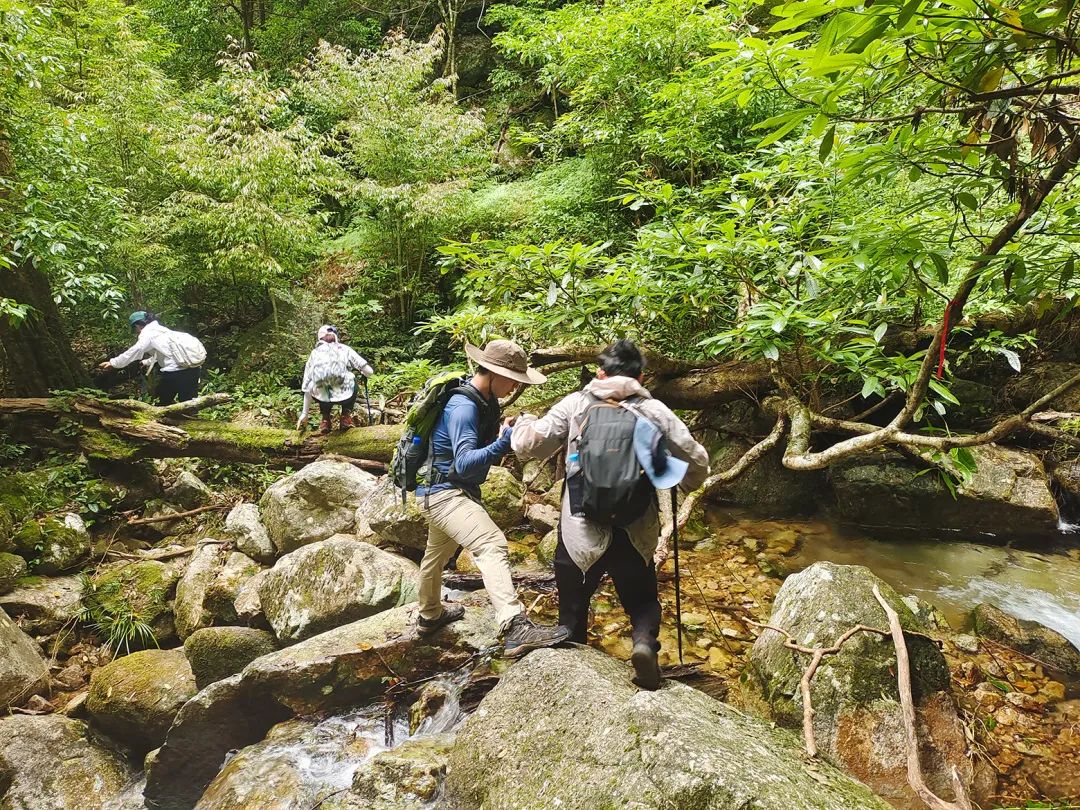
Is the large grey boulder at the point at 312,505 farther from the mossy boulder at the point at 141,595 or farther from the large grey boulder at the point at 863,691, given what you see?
the large grey boulder at the point at 863,691

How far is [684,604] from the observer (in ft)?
17.9

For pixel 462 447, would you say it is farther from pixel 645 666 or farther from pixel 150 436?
pixel 150 436

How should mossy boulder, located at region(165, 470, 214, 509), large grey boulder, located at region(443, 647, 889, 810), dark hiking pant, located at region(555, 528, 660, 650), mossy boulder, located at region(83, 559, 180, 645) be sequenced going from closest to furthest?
large grey boulder, located at region(443, 647, 889, 810), dark hiking pant, located at region(555, 528, 660, 650), mossy boulder, located at region(83, 559, 180, 645), mossy boulder, located at region(165, 470, 214, 509)

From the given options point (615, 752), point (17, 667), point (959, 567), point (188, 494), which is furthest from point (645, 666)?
point (188, 494)

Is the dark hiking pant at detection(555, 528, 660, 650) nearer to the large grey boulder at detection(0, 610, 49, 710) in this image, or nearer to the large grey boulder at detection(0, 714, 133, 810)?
the large grey boulder at detection(0, 714, 133, 810)

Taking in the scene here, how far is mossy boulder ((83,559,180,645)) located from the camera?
6387 millimetres

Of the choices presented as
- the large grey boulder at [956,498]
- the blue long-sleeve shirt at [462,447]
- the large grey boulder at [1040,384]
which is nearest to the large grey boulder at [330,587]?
the blue long-sleeve shirt at [462,447]

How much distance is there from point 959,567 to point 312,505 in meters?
7.58

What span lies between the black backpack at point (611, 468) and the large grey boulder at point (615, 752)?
3.02 feet

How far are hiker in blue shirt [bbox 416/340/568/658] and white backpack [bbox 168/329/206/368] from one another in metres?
7.13

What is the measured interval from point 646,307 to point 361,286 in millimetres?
9954

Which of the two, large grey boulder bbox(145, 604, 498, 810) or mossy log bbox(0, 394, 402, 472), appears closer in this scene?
large grey boulder bbox(145, 604, 498, 810)

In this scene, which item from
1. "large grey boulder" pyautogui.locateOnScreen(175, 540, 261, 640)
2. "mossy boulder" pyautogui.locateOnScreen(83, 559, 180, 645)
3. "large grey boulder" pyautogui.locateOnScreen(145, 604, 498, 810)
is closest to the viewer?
"large grey boulder" pyautogui.locateOnScreen(145, 604, 498, 810)

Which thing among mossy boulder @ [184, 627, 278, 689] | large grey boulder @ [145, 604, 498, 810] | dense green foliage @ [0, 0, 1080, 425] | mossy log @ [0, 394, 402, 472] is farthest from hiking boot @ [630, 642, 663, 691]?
mossy log @ [0, 394, 402, 472]
